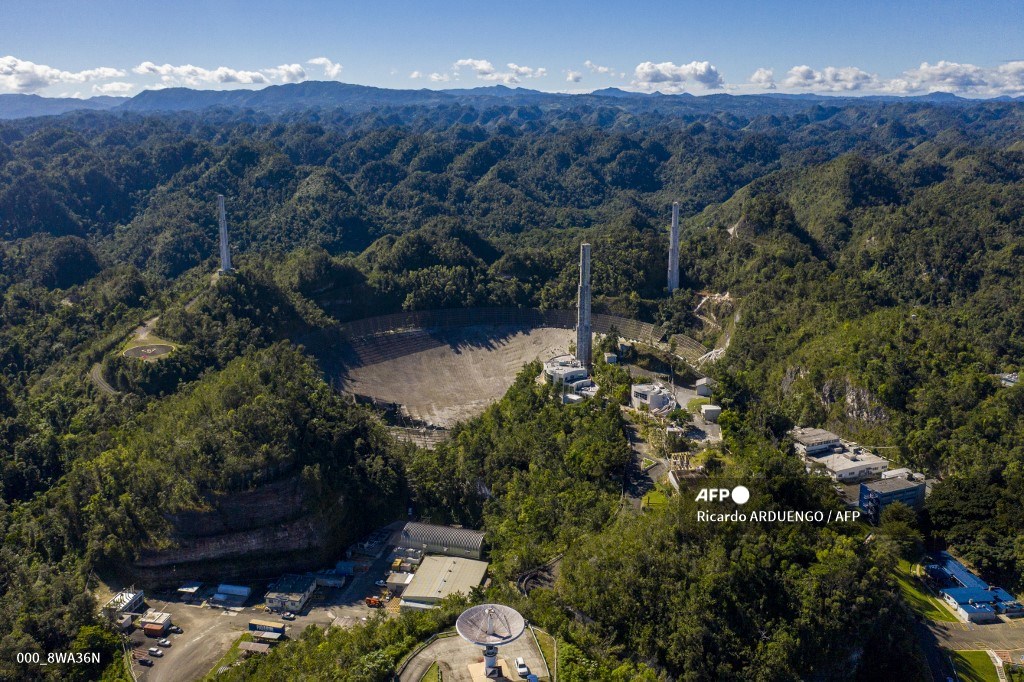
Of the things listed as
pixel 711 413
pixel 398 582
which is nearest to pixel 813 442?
pixel 711 413

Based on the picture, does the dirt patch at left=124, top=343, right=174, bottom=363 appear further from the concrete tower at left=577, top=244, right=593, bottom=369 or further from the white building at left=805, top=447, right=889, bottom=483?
the white building at left=805, top=447, right=889, bottom=483

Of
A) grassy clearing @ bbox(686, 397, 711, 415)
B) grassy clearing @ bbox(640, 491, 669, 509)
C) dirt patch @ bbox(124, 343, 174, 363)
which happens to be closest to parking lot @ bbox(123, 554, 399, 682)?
grassy clearing @ bbox(640, 491, 669, 509)

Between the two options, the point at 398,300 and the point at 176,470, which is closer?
the point at 176,470

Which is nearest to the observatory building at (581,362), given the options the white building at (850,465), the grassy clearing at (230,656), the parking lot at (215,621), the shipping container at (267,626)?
the white building at (850,465)

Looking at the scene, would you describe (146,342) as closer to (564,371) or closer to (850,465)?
(564,371)

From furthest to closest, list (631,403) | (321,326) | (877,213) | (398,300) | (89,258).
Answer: (877,213) → (89,258) → (398,300) → (321,326) → (631,403)

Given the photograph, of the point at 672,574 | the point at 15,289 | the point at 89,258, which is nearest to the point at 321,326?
the point at 15,289

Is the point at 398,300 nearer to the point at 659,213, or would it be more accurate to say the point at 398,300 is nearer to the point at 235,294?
the point at 235,294

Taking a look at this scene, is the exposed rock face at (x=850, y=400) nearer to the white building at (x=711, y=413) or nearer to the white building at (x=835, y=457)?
the white building at (x=835, y=457)
